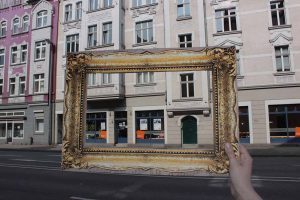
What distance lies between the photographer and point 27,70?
27469 millimetres

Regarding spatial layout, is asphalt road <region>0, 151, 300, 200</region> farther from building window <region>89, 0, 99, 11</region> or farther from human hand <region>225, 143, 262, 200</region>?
building window <region>89, 0, 99, 11</region>

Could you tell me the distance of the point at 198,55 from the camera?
3863mm

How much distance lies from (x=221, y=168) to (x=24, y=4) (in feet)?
99.5

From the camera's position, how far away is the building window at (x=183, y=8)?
21891 millimetres

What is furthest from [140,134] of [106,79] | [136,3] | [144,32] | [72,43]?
[136,3]

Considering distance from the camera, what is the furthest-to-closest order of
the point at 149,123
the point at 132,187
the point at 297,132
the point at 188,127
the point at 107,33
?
the point at 107,33 → the point at 149,123 → the point at 188,127 → the point at 297,132 → the point at 132,187

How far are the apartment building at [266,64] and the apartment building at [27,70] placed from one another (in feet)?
51.0

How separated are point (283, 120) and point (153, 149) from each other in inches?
664

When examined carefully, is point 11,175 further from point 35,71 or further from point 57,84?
point 35,71

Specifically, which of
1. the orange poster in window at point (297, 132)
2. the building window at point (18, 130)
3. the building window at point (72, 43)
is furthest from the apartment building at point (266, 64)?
the building window at point (18, 130)

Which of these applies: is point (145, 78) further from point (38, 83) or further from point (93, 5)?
point (38, 83)

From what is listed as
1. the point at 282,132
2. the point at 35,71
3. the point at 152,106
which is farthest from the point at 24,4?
the point at 282,132

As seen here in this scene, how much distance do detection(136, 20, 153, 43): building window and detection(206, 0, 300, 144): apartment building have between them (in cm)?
521

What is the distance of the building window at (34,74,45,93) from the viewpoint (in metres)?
26.6
